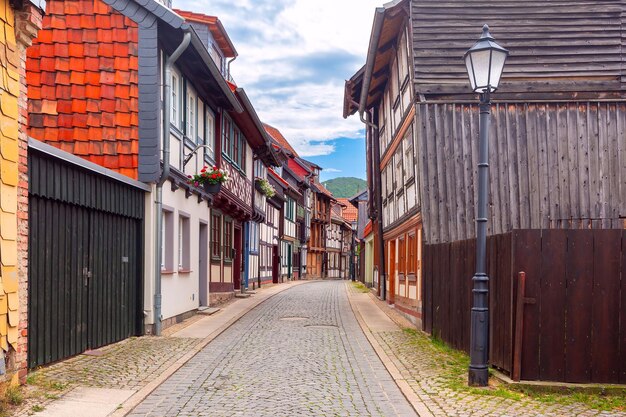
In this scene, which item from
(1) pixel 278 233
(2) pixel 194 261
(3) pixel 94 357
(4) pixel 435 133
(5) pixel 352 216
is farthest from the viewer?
(5) pixel 352 216

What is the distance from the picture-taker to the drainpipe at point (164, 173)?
43.2 ft

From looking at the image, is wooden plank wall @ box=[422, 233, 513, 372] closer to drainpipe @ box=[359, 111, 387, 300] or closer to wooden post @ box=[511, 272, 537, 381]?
wooden post @ box=[511, 272, 537, 381]

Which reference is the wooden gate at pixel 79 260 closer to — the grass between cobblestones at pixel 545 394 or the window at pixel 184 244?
the window at pixel 184 244

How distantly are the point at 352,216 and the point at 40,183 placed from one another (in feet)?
254

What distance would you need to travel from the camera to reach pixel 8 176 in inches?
291

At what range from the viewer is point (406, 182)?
17875mm

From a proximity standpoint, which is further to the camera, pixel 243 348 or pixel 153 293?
pixel 153 293

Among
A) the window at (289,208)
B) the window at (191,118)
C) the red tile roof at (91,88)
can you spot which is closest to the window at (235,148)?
the window at (191,118)

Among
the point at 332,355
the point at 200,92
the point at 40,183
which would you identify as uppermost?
the point at 200,92

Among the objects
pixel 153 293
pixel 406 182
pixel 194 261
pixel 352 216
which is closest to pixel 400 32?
pixel 406 182

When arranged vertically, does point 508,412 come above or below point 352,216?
below

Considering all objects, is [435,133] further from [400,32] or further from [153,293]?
[153,293]

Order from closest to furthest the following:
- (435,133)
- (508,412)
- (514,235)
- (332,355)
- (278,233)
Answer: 1. (508,412)
2. (514,235)
3. (332,355)
4. (435,133)
5. (278,233)

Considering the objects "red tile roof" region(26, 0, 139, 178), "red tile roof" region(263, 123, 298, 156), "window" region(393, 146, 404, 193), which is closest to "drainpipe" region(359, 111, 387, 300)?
"window" region(393, 146, 404, 193)
